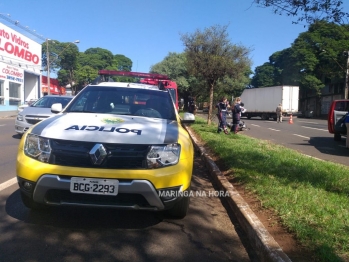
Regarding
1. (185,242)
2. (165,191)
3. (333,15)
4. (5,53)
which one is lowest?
(185,242)

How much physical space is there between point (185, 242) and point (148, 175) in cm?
85

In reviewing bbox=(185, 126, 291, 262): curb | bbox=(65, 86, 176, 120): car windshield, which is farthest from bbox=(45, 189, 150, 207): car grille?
bbox=(65, 86, 176, 120): car windshield

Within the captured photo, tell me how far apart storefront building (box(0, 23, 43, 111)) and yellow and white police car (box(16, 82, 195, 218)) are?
29.7m

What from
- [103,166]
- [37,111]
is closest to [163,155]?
[103,166]

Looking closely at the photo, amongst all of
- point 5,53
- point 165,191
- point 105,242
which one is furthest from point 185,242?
point 5,53

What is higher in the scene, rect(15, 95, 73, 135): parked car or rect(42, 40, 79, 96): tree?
rect(42, 40, 79, 96): tree

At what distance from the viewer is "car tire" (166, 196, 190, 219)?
399 cm

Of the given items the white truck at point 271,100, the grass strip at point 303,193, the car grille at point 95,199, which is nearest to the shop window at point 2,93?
the white truck at point 271,100

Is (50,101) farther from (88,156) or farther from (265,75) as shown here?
(265,75)

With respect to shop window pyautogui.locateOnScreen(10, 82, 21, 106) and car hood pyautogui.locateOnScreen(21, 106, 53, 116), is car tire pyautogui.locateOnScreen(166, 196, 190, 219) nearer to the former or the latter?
car hood pyautogui.locateOnScreen(21, 106, 53, 116)

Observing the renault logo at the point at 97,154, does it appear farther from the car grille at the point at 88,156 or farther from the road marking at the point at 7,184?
the road marking at the point at 7,184

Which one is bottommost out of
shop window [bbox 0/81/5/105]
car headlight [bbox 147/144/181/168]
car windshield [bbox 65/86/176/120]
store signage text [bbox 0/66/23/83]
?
car headlight [bbox 147/144/181/168]

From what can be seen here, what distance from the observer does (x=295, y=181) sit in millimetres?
5523

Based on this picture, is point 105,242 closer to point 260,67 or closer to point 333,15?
point 333,15
